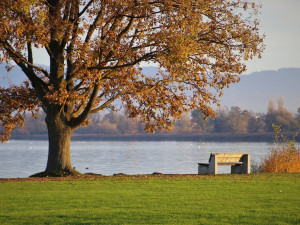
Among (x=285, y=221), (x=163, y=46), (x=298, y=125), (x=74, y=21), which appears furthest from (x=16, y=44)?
(x=298, y=125)

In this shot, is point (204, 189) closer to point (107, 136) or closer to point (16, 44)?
point (16, 44)

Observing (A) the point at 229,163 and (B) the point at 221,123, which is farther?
(B) the point at 221,123

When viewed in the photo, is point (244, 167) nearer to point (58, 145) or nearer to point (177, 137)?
point (58, 145)

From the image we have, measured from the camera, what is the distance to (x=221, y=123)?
122 m

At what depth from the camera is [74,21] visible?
60.1 feet

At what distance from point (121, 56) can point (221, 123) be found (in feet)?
345

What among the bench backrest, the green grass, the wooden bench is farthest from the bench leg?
the green grass

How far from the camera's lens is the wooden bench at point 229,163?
1946cm

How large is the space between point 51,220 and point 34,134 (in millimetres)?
126334

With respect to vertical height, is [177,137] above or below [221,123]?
below

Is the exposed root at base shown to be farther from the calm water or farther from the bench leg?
the calm water

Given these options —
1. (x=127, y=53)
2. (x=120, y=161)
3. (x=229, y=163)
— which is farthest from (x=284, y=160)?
(x=120, y=161)

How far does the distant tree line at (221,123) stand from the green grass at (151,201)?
8421cm

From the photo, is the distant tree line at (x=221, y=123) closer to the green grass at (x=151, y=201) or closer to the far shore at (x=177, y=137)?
the far shore at (x=177, y=137)
